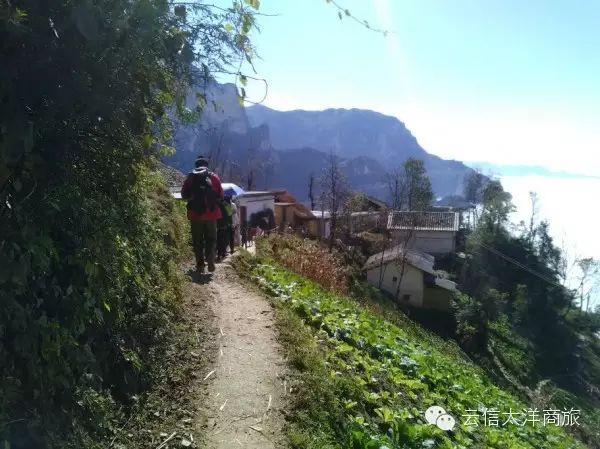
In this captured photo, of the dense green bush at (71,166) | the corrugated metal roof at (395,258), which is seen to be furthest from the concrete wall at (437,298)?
the dense green bush at (71,166)

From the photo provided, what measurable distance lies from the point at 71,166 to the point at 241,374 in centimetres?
270

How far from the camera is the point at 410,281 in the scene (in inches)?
1250

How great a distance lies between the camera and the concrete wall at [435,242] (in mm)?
43156

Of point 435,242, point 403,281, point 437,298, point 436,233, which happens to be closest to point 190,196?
point 403,281

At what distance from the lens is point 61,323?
2779mm

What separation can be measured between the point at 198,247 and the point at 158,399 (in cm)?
404

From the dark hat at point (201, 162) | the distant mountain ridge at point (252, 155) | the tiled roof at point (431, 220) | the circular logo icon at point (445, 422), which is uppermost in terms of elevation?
the distant mountain ridge at point (252, 155)

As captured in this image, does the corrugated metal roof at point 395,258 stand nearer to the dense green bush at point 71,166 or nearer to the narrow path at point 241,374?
the narrow path at point 241,374

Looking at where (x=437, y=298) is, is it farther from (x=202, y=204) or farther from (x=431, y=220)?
(x=202, y=204)

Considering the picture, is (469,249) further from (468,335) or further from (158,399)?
(158,399)

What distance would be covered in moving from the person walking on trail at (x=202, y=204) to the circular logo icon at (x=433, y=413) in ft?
14.2

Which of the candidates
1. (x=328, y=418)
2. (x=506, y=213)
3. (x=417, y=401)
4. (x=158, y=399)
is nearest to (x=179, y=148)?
(x=158, y=399)

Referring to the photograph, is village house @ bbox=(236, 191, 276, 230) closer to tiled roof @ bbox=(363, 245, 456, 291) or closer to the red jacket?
tiled roof @ bbox=(363, 245, 456, 291)

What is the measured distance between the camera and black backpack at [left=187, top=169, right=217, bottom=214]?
7.21 metres
